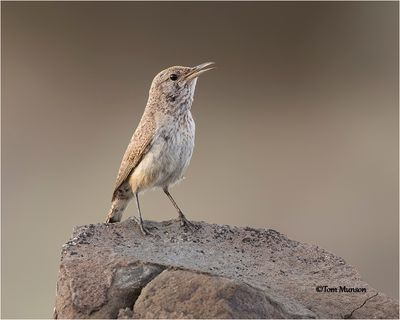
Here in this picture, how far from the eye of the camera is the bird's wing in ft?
12.1

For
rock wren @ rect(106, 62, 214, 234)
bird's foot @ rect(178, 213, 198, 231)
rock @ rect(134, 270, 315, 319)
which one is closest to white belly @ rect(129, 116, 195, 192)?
rock wren @ rect(106, 62, 214, 234)

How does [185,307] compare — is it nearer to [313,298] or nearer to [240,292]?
[240,292]

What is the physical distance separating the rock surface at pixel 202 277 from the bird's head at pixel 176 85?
898 mm

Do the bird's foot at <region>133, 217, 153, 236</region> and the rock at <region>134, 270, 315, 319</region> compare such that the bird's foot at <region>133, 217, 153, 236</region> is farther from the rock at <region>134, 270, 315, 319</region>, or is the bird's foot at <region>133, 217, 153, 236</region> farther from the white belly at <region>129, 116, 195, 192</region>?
the rock at <region>134, 270, 315, 319</region>

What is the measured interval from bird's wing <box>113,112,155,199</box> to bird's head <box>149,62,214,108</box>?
0.20m

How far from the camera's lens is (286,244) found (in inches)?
125

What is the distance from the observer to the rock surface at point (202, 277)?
217 centimetres

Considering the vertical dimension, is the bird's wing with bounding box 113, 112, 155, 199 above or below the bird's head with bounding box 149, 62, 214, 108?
below

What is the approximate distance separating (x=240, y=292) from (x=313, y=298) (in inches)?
Answer: 18.9

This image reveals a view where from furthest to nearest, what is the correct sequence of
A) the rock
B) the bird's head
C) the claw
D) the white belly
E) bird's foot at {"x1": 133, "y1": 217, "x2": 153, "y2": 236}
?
the bird's head → the white belly → the claw → bird's foot at {"x1": 133, "y1": 217, "x2": 153, "y2": 236} → the rock

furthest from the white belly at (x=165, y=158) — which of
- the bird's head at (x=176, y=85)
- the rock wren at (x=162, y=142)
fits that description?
the bird's head at (x=176, y=85)

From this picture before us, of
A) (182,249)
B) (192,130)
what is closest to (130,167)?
(192,130)

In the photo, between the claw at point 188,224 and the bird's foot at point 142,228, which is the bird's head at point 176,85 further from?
the bird's foot at point 142,228

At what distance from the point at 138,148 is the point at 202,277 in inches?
62.6
